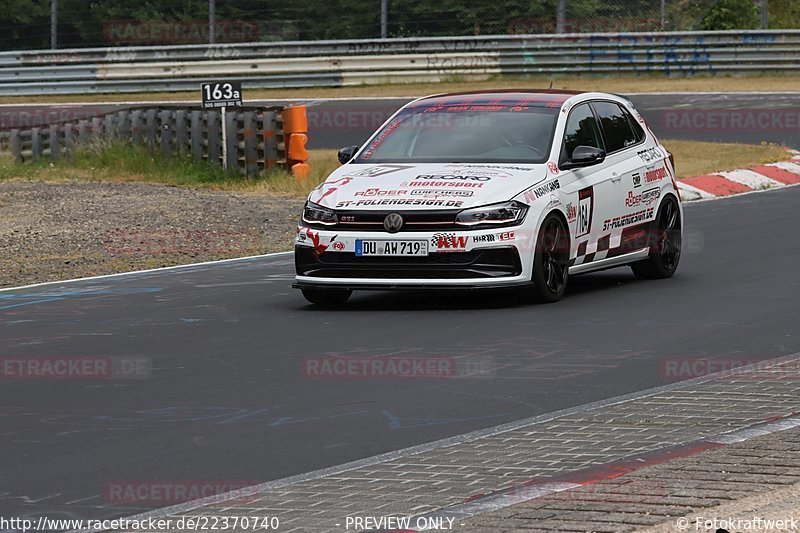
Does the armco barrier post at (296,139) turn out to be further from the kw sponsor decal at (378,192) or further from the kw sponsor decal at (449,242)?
the kw sponsor decal at (449,242)

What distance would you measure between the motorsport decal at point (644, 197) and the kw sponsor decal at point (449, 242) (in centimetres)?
218

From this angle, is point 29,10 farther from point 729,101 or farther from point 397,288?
point 397,288

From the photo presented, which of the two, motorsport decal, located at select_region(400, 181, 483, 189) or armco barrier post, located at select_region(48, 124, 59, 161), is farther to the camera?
armco barrier post, located at select_region(48, 124, 59, 161)

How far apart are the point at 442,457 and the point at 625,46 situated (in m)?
30.5

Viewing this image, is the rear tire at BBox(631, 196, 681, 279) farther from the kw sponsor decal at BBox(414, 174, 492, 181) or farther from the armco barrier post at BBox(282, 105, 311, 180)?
the armco barrier post at BBox(282, 105, 311, 180)

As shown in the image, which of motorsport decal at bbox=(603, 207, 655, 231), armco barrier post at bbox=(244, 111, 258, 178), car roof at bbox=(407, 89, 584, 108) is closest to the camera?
motorsport decal at bbox=(603, 207, 655, 231)

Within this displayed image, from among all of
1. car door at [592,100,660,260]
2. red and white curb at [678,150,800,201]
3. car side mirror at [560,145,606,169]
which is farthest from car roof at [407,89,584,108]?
red and white curb at [678,150,800,201]

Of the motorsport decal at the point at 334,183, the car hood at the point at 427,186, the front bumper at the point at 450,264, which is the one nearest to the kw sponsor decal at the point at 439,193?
the car hood at the point at 427,186

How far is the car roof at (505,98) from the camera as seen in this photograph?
13.2 metres

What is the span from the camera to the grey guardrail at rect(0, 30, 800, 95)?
36.5 metres

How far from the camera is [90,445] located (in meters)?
7.69

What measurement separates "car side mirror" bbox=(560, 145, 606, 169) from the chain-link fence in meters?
23.6

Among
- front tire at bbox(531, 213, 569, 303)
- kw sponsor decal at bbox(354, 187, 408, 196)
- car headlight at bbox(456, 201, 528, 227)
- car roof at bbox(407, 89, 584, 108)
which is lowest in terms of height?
front tire at bbox(531, 213, 569, 303)

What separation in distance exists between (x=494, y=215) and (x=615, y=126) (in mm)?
2423
